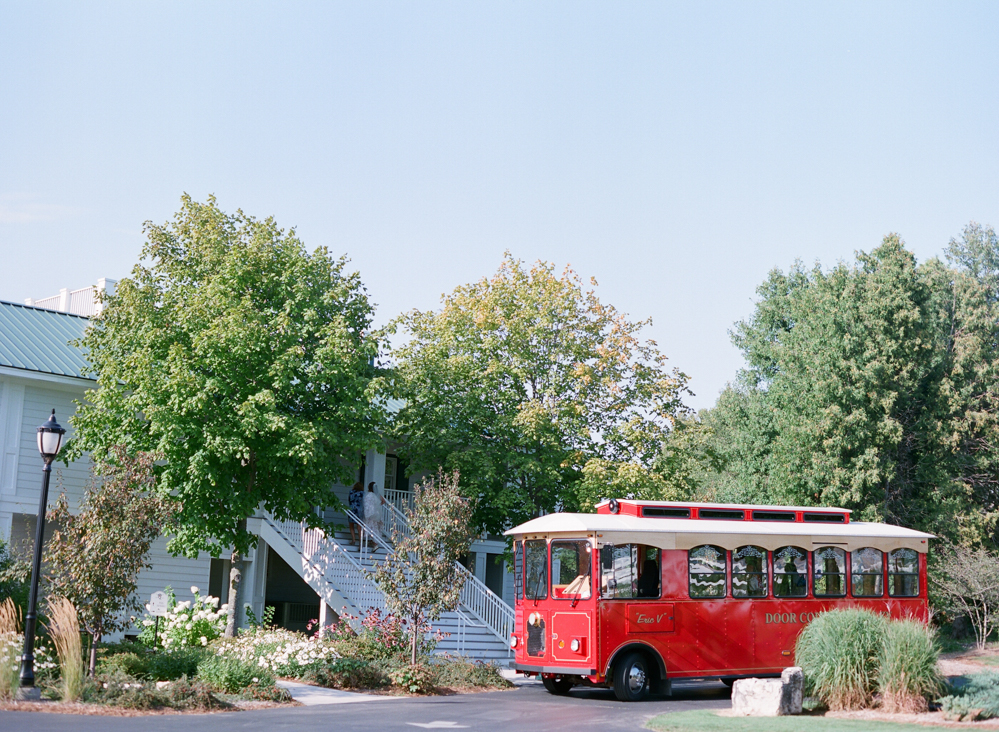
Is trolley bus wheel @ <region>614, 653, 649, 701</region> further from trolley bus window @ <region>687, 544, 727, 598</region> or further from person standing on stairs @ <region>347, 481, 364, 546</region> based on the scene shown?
person standing on stairs @ <region>347, 481, 364, 546</region>

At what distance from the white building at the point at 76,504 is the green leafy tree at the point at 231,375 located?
4.58 feet

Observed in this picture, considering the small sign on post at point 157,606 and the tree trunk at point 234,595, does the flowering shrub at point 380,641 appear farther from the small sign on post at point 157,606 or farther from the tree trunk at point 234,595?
the small sign on post at point 157,606

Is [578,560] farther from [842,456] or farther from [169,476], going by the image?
[842,456]

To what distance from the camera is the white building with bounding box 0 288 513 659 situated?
889 inches

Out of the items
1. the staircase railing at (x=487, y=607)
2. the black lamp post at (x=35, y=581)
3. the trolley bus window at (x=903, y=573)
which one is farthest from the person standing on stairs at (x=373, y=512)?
the trolley bus window at (x=903, y=573)

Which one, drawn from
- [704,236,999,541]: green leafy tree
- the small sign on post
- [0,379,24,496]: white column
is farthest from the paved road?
[704,236,999,541]: green leafy tree

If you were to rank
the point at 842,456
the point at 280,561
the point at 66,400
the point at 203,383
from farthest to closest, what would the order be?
the point at 842,456 < the point at 280,561 < the point at 66,400 < the point at 203,383

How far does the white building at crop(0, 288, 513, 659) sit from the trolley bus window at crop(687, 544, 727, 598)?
539cm

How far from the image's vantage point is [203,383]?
20.0 meters

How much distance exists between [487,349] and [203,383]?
8070 millimetres

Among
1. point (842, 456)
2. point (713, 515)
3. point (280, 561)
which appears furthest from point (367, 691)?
point (842, 456)

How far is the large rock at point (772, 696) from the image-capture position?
14.0 meters

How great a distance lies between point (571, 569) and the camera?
17422 mm

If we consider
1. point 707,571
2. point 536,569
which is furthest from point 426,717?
point 707,571
